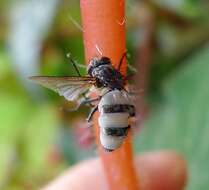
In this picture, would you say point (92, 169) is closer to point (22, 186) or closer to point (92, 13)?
point (92, 13)

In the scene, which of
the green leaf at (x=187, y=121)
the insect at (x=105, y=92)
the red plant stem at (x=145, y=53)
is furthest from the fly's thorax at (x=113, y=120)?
the red plant stem at (x=145, y=53)

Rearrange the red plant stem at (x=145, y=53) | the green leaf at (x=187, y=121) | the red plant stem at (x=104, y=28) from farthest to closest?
the red plant stem at (x=145, y=53), the green leaf at (x=187, y=121), the red plant stem at (x=104, y=28)

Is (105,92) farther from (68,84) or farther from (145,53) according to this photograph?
(145,53)

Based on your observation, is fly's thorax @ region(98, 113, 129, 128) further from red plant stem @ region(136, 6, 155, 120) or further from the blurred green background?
red plant stem @ region(136, 6, 155, 120)

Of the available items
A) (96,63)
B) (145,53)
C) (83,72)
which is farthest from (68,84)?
(145,53)

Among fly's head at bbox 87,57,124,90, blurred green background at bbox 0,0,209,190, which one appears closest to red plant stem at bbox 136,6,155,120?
blurred green background at bbox 0,0,209,190

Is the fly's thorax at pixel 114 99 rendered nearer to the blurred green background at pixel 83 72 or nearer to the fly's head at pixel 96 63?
the fly's head at pixel 96 63
